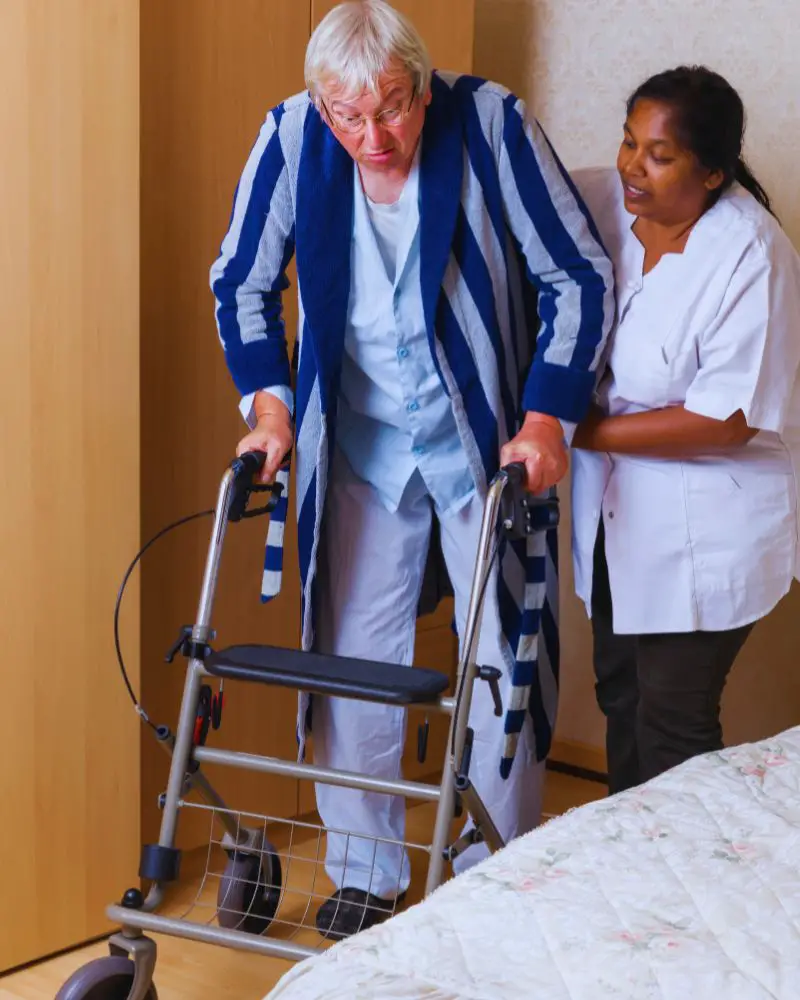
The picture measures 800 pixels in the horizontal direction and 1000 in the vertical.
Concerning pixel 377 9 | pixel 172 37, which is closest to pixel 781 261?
pixel 377 9

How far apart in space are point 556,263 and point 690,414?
11.2 inches

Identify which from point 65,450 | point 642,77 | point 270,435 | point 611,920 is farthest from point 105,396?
point 642,77

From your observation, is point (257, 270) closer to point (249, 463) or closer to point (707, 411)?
point (249, 463)

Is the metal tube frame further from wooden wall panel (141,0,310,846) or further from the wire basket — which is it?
wooden wall panel (141,0,310,846)

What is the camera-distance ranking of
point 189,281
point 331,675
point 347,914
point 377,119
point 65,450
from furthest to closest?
point 189,281 < point 347,914 < point 65,450 < point 377,119 < point 331,675

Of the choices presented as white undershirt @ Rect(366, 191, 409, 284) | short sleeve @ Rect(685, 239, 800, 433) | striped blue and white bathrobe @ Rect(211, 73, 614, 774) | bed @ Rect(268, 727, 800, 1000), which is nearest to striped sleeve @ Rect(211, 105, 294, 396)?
striped blue and white bathrobe @ Rect(211, 73, 614, 774)

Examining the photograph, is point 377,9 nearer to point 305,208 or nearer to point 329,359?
point 305,208

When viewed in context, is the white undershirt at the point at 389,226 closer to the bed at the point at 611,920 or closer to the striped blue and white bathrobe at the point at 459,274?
the striped blue and white bathrobe at the point at 459,274

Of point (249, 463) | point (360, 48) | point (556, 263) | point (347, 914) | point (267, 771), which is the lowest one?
point (347, 914)

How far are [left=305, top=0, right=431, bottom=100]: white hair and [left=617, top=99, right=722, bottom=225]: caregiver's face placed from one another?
32cm

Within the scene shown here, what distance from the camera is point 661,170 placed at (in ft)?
5.75

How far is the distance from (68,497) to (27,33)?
25.8 inches

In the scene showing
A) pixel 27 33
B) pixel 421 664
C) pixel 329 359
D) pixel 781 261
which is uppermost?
pixel 27 33

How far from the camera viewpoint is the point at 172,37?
2.07m
